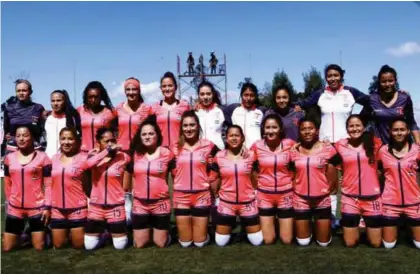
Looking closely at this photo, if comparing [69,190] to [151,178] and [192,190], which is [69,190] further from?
[192,190]

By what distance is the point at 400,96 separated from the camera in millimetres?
6098

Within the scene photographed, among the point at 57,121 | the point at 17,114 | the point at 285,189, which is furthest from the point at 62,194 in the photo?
the point at 285,189

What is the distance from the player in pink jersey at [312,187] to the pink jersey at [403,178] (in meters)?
0.66

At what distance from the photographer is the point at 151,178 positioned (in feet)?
18.5

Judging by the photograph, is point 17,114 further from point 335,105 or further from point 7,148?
point 335,105

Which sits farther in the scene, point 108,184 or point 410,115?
point 410,115

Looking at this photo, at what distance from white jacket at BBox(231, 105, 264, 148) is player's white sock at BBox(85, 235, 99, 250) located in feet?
7.81

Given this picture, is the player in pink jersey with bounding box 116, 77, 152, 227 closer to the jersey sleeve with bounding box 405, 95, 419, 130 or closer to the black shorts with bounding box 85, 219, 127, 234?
the black shorts with bounding box 85, 219, 127, 234

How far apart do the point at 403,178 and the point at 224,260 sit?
7.59 feet

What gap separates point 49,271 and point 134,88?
2.58 metres

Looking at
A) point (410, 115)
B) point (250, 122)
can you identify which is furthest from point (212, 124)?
point (410, 115)

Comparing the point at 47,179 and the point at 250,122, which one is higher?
the point at 250,122

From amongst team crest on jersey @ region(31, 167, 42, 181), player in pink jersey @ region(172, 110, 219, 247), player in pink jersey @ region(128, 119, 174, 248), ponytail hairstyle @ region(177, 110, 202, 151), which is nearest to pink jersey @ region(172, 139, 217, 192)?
player in pink jersey @ region(172, 110, 219, 247)

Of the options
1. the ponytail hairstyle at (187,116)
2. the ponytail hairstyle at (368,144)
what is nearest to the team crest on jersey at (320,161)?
the ponytail hairstyle at (368,144)
